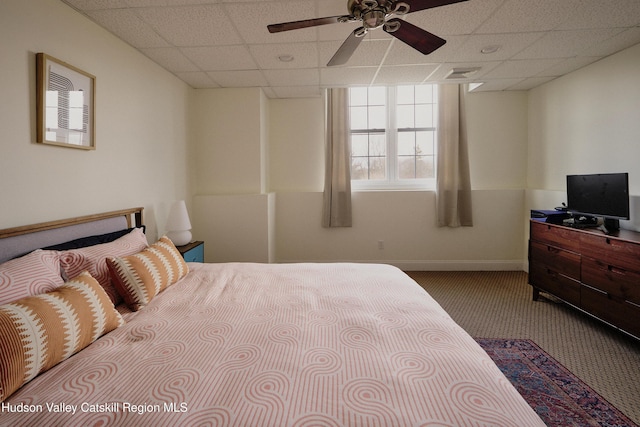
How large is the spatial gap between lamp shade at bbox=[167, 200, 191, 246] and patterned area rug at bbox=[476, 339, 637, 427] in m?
2.80

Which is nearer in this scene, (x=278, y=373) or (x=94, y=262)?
(x=278, y=373)

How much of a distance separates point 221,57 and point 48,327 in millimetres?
2681

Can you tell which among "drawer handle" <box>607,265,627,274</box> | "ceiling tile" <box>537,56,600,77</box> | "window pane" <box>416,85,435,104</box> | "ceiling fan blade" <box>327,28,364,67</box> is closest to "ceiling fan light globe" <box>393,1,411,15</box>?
"ceiling fan blade" <box>327,28,364,67</box>

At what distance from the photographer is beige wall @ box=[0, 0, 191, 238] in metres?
1.77

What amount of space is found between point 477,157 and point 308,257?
9.17ft

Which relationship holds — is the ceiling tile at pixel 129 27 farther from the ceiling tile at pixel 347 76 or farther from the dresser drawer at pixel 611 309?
the dresser drawer at pixel 611 309

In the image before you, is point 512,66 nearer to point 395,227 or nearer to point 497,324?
point 395,227

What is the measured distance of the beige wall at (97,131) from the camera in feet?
5.80

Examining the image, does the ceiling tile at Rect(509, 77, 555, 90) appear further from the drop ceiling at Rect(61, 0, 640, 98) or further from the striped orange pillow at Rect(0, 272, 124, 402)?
the striped orange pillow at Rect(0, 272, 124, 402)

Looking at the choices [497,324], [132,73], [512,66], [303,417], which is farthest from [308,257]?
[303,417]

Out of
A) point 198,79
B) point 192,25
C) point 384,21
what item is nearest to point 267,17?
point 192,25

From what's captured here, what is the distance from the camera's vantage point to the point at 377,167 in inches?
187

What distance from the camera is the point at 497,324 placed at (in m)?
2.82

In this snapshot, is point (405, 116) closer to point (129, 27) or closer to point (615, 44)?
point (615, 44)
